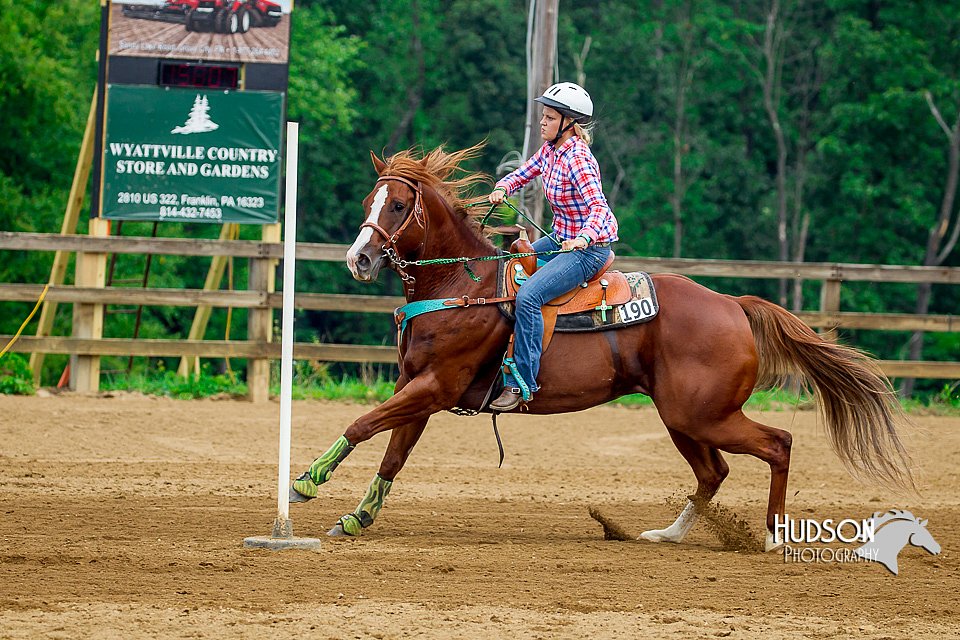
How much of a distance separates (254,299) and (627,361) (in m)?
7.82

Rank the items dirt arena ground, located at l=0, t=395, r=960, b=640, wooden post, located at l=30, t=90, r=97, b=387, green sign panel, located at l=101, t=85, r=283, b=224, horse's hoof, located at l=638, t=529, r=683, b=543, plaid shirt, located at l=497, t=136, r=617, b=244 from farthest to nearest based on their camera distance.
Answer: wooden post, located at l=30, t=90, r=97, b=387 → green sign panel, located at l=101, t=85, r=283, b=224 → horse's hoof, located at l=638, t=529, r=683, b=543 → plaid shirt, located at l=497, t=136, r=617, b=244 → dirt arena ground, located at l=0, t=395, r=960, b=640

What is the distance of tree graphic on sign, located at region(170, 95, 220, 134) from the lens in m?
15.3

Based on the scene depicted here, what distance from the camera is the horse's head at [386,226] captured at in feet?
23.4

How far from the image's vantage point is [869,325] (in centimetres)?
1466

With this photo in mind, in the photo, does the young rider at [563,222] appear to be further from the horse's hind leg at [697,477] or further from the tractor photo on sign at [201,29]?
the tractor photo on sign at [201,29]

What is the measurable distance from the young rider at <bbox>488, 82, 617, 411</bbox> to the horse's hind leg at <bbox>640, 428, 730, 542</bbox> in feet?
3.74

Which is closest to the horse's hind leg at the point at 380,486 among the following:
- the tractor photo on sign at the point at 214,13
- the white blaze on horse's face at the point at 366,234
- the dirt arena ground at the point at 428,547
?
the dirt arena ground at the point at 428,547

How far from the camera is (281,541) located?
674 cm

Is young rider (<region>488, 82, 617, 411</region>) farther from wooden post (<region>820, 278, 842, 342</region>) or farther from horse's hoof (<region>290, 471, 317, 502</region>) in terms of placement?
wooden post (<region>820, 278, 842, 342</region>)

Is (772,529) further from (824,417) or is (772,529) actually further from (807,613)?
(807,613)

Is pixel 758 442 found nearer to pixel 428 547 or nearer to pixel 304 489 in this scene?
pixel 428 547

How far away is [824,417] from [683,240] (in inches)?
1240

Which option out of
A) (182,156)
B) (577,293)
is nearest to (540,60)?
(182,156)

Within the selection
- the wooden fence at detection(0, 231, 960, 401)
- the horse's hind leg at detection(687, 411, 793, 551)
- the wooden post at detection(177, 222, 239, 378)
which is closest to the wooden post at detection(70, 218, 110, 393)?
the wooden fence at detection(0, 231, 960, 401)
